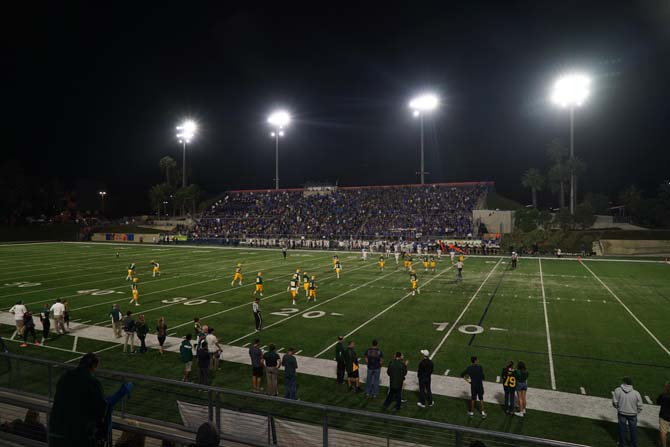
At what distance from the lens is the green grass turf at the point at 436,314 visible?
1075cm

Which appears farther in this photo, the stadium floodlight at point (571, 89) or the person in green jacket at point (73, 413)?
the stadium floodlight at point (571, 89)

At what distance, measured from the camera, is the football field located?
1215 centimetres

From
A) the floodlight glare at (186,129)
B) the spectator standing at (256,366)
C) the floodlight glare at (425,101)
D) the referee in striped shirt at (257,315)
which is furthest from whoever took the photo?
the floodlight glare at (186,129)

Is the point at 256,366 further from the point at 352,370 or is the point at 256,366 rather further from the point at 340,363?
the point at 352,370

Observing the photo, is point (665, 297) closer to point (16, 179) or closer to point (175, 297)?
point (175, 297)

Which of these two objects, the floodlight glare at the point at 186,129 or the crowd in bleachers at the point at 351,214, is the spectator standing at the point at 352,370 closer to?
the crowd in bleachers at the point at 351,214

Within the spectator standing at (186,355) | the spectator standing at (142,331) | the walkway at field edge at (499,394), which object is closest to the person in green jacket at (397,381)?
the walkway at field edge at (499,394)

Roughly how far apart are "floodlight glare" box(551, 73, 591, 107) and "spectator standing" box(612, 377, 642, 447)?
138 feet

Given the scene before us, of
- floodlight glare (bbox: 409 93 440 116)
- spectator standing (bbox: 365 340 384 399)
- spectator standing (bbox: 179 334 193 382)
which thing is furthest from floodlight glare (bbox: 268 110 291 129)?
spectator standing (bbox: 365 340 384 399)

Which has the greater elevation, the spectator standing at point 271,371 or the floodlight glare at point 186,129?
the floodlight glare at point 186,129

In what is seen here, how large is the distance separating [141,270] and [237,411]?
28.2 metres

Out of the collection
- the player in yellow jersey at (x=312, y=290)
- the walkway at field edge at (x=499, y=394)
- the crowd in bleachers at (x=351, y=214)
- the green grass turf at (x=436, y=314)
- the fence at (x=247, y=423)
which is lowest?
the walkway at field edge at (x=499, y=394)

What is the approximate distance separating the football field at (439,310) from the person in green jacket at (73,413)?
9.29m

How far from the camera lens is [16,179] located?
7481cm
